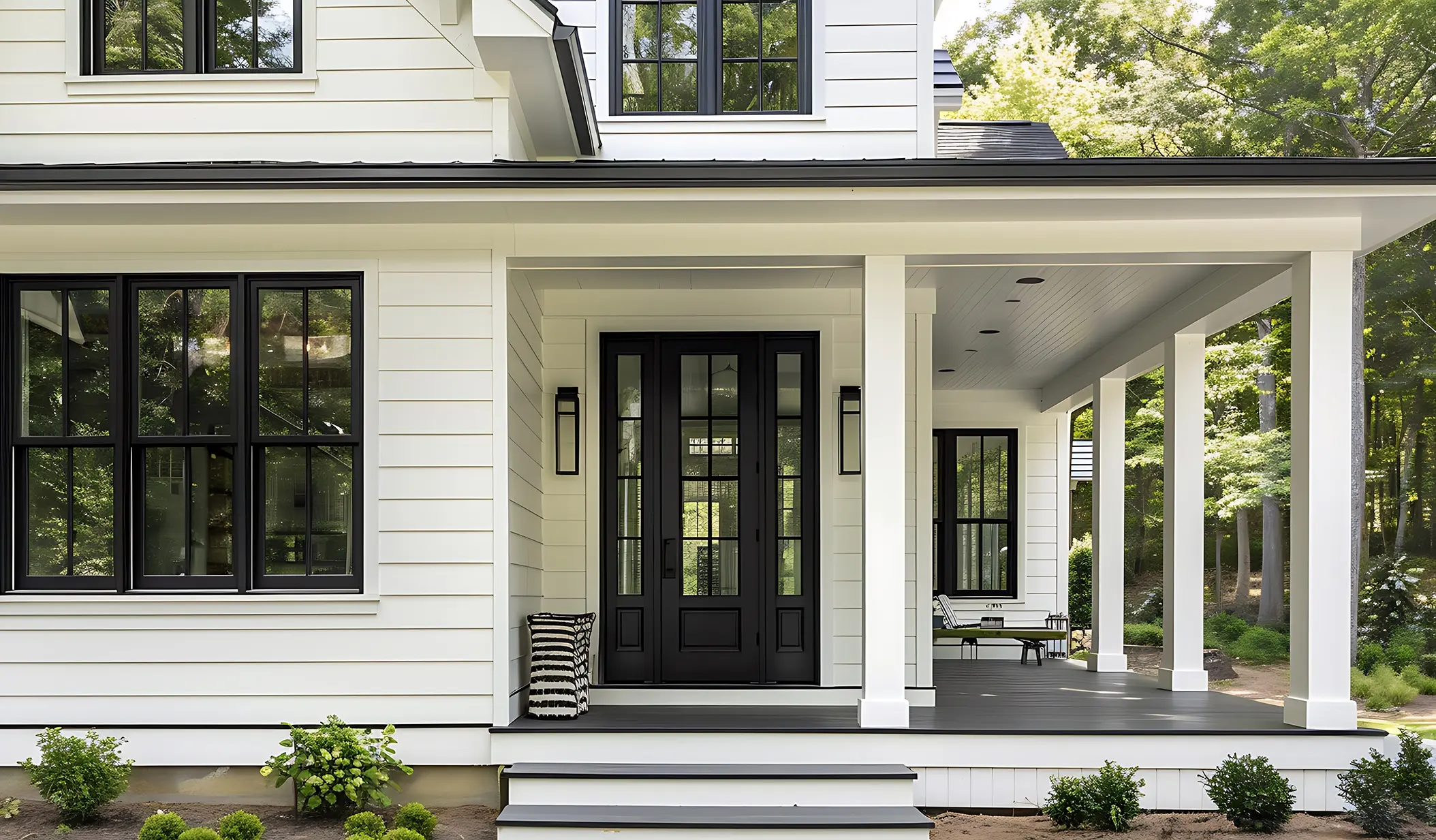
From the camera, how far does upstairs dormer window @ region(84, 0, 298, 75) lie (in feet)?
22.1

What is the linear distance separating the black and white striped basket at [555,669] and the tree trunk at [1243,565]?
1899 cm

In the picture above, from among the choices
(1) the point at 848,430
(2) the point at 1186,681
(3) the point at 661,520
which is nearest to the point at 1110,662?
(2) the point at 1186,681

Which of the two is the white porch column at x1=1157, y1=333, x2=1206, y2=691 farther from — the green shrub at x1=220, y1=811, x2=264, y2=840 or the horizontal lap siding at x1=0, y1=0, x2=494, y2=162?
the green shrub at x1=220, y1=811, x2=264, y2=840

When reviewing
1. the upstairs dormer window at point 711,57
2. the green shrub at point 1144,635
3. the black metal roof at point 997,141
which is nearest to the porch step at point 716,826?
the upstairs dormer window at point 711,57

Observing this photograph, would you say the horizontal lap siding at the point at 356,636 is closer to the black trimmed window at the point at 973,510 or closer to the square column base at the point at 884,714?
the square column base at the point at 884,714

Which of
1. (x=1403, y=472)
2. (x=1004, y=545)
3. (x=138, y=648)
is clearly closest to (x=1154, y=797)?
(x=138, y=648)

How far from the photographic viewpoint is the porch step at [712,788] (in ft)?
19.5

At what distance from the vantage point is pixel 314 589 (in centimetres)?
646

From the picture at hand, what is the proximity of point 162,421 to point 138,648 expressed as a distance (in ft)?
4.01

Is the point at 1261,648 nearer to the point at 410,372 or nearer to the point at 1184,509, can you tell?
the point at 1184,509

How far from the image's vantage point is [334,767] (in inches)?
236

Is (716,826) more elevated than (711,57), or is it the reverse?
(711,57)

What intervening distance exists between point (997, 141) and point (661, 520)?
4.35 metres

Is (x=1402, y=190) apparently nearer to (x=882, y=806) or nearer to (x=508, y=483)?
(x=882, y=806)
